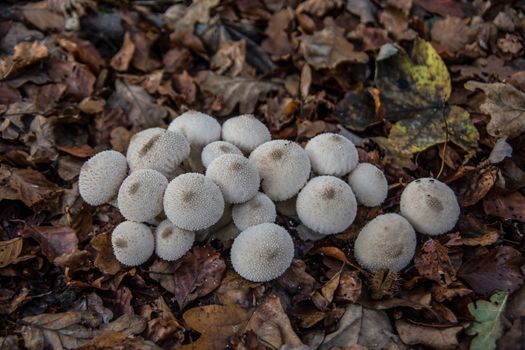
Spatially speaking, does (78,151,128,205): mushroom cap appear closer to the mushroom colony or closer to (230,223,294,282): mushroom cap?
the mushroom colony

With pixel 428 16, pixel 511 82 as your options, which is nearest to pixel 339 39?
pixel 428 16

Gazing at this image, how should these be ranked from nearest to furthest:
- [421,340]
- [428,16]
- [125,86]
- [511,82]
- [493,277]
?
[421,340] < [493,277] < [511,82] < [125,86] < [428,16]

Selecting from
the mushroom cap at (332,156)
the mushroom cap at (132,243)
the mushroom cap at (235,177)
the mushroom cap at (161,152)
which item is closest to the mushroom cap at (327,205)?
the mushroom cap at (332,156)

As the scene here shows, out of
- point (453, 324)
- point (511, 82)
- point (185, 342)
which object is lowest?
point (185, 342)

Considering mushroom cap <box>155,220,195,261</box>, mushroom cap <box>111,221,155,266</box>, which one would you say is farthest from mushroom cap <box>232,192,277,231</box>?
mushroom cap <box>111,221,155,266</box>

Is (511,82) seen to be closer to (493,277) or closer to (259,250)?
(493,277)

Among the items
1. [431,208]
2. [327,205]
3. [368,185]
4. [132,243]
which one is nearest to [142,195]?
[132,243]

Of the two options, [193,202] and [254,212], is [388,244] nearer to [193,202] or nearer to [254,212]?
[254,212]
